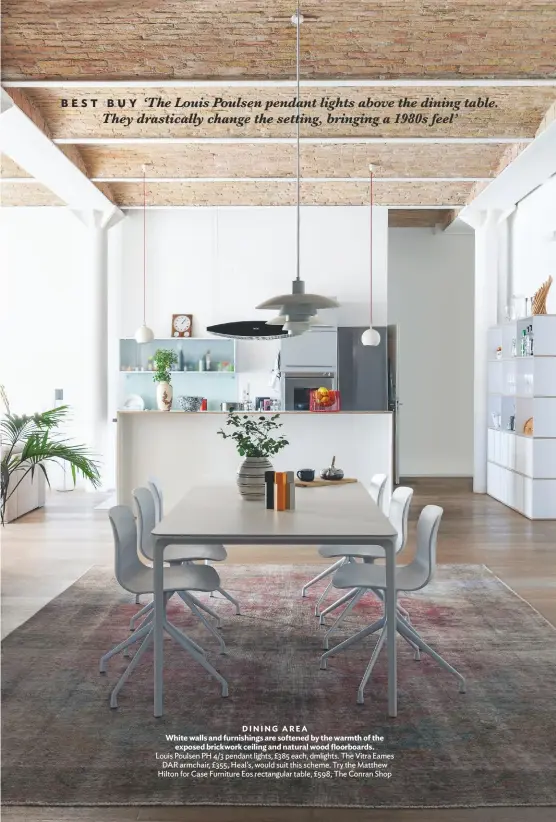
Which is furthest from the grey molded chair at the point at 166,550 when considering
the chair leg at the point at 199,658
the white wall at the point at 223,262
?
the white wall at the point at 223,262

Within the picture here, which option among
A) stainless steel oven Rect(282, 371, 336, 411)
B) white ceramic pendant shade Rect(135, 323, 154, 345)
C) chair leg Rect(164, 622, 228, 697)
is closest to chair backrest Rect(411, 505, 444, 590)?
chair leg Rect(164, 622, 228, 697)

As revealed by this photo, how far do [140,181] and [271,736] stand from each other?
23.7 ft

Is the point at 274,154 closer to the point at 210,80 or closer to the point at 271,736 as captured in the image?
the point at 210,80

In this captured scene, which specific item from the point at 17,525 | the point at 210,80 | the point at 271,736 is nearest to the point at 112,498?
the point at 17,525

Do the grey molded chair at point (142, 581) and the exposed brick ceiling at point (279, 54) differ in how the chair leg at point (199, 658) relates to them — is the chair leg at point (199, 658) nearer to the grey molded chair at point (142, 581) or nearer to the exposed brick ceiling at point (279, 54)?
the grey molded chair at point (142, 581)

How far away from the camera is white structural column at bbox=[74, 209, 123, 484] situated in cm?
944

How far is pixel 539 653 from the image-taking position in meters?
3.94

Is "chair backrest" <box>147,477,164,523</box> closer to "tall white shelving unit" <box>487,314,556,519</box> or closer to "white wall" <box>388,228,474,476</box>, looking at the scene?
"tall white shelving unit" <box>487,314,556,519</box>

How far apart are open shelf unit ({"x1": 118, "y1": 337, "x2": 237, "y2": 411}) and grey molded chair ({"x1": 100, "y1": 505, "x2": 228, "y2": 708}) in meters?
6.16

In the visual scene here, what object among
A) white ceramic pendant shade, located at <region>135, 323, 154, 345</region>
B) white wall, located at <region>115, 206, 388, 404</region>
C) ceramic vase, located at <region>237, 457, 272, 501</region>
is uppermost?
white wall, located at <region>115, 206, 388, 404</region>

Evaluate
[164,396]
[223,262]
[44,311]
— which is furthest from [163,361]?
[44,311]

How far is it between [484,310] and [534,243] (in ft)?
3.59

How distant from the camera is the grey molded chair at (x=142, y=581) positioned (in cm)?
346

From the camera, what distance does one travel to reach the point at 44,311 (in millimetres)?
10195
